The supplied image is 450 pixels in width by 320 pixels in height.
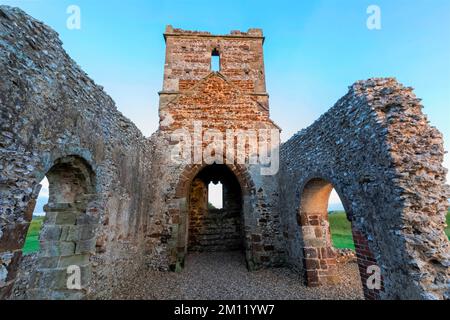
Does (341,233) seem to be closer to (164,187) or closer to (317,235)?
(317,235)

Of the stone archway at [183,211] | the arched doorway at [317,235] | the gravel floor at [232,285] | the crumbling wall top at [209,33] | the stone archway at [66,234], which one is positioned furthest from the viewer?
the crumbling wall top at [209,33]

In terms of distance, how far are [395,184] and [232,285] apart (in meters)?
4.12

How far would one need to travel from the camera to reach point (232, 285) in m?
4.90

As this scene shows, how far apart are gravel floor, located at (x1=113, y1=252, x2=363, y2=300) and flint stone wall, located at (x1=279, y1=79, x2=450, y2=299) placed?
1.79 metres

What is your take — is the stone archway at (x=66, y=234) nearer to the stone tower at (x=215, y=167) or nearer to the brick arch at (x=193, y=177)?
the stone tower at (x=215, y=167)

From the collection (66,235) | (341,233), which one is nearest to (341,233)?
(341,233)

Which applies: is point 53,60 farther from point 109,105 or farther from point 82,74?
point 109,105

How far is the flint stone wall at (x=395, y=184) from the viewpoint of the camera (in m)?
2.44

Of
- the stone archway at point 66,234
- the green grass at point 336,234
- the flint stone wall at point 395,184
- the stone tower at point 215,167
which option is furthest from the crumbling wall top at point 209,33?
the green grass at point 336,234

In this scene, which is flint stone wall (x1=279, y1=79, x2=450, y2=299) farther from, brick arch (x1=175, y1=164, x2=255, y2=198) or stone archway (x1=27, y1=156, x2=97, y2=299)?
stone archway (x1=27, y1=156, x2=97, y2=299)

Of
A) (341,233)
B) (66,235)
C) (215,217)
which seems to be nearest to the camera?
(66,235)

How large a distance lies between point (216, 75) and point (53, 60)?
5.98 meters

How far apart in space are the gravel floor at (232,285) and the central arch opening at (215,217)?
2.54 metres

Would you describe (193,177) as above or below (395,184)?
above
